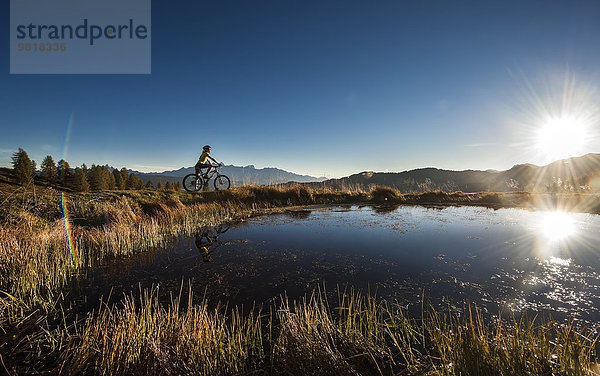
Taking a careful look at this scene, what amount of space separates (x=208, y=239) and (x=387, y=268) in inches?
210

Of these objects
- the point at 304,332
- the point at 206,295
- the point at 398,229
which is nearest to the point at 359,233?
the point at 398,229

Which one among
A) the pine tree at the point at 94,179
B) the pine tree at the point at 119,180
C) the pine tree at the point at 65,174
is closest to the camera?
the pine tree at the point at 65,174

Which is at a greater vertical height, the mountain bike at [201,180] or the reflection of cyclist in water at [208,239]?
the mountain bike at [201,180]

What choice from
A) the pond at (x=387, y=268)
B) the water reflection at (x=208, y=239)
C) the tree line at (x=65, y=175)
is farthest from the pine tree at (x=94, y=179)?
the pond at (x=387, y=268)

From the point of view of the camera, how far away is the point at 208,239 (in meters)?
7.18

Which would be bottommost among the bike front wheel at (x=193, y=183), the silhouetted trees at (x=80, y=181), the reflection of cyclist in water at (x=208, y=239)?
the reflection of cyclist in water at (x=208, y=239)

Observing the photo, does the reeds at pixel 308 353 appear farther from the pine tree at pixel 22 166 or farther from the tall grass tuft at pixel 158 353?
the pine tree at pixel 22 166

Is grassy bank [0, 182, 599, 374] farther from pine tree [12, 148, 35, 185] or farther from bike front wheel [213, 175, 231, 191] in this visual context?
pine tree [12, 148, 35, 185]

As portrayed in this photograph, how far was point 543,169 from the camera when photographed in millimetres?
70312

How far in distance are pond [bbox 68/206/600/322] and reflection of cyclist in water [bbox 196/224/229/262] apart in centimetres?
4

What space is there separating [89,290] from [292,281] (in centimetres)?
342

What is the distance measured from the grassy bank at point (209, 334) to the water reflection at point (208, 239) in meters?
1.41

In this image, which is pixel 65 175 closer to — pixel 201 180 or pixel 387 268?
pixel 201 180

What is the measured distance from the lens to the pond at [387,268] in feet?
11.7
